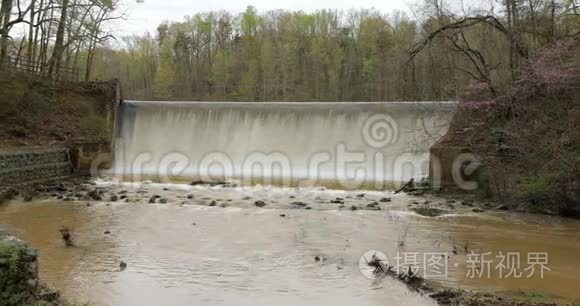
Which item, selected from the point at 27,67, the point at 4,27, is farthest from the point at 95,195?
the point at 27,67

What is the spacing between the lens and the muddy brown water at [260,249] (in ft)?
22.2

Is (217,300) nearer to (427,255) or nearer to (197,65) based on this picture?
(427,255)

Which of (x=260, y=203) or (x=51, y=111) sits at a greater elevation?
(x=51, y=111)

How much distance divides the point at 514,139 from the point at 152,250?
897 centimetres

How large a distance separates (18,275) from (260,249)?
17.8ft

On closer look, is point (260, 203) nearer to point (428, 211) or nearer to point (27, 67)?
point (428, 211)

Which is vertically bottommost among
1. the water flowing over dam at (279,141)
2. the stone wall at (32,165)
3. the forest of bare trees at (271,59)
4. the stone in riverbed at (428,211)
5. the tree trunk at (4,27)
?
the stone in riverbed at (428,211)

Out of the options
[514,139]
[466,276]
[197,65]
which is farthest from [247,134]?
[197,65]

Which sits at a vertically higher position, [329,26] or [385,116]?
[329,26]

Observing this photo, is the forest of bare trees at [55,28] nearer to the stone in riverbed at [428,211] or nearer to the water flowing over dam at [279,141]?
the water flowing over dam at [279,141]

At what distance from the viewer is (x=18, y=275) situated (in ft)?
14.1

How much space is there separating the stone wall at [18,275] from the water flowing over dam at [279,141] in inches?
566

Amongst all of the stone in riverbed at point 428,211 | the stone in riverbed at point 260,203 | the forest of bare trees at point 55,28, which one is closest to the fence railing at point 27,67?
the forest of bare trees at point 55,28

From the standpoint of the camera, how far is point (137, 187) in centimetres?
1778
